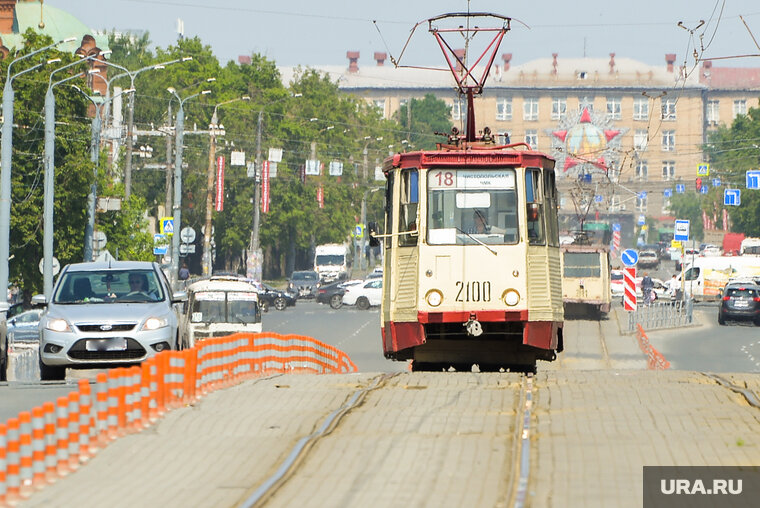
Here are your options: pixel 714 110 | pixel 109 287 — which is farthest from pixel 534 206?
pixel 714 110

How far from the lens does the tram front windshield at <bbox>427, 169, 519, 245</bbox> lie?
22.0 m

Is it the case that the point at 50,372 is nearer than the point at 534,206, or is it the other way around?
the point at 50,372

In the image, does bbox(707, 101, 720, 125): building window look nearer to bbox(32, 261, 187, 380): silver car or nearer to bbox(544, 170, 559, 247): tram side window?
bbox(544, 170, 559, 247): tram side window

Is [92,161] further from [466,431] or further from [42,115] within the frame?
[466,431]

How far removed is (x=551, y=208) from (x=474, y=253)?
1.57 meters

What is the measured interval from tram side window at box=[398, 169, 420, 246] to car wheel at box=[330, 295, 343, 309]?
50.4 meters

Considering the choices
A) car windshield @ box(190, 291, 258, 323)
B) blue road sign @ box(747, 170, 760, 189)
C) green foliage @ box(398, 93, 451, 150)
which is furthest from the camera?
green foliage @ box(398, 93, 451, 150)

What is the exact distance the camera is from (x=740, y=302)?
194 ft

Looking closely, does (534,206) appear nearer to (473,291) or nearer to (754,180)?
(473,291)

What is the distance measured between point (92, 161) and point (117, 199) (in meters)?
1.51

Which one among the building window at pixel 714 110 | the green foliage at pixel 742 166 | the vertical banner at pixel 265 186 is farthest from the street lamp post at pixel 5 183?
the building window at pixel 714 110

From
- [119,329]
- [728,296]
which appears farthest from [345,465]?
[728,296]

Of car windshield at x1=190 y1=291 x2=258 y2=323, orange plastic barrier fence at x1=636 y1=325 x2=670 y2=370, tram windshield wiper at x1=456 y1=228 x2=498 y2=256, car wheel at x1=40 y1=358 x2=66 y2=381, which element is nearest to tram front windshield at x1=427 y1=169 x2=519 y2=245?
tram windshield wiper at x1=456 y1=228 x2=498 y2=256

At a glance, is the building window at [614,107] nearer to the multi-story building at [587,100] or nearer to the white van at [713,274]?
the multi-story building at [587,100]
